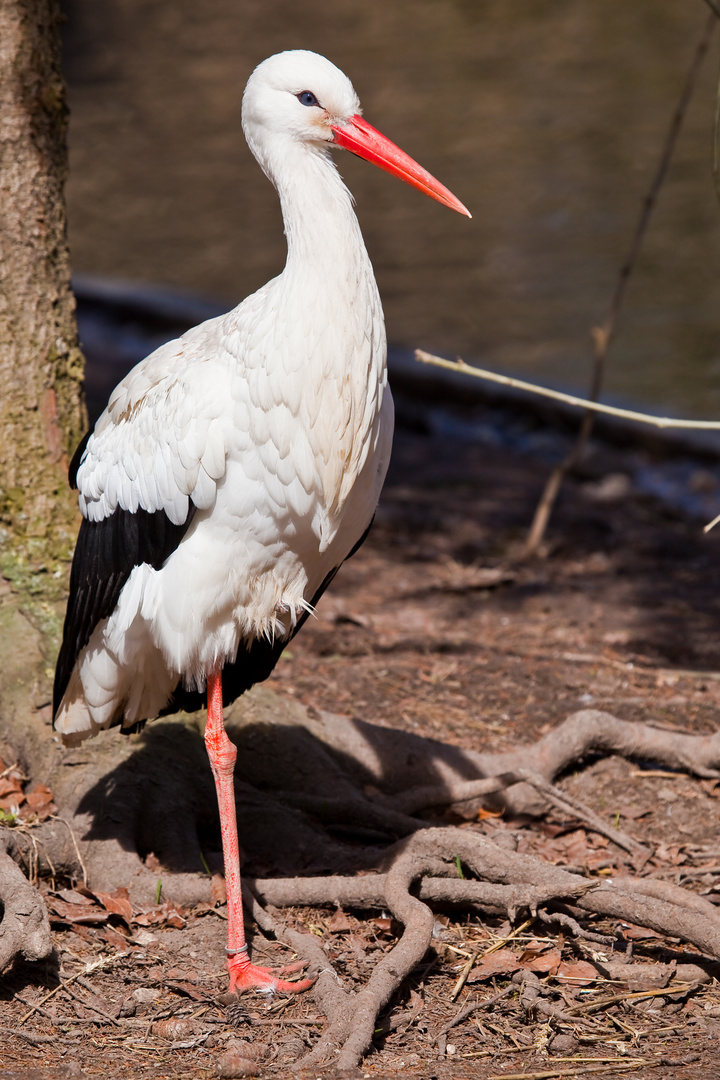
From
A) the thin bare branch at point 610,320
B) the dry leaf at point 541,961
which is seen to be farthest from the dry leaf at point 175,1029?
the thin bare branch at point 610,320

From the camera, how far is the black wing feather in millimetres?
3463

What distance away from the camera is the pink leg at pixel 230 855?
341 cm

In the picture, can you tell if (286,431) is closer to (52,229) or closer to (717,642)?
(52,229)

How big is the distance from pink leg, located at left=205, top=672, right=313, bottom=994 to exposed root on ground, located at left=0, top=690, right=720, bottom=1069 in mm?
145

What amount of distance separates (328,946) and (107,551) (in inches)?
53.9

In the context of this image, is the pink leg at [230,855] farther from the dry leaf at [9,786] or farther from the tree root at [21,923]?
the dry leaf at [9,786]

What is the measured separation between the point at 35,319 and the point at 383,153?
5.14 ft

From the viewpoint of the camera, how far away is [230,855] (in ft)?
11.8

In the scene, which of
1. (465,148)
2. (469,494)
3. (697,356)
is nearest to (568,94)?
(465,148)

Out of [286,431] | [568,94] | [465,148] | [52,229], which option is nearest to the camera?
[286,431]

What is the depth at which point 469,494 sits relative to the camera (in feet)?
25.7

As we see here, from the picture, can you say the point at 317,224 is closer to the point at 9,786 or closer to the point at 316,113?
the point at 316,113

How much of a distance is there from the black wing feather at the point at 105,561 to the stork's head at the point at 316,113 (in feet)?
3.51

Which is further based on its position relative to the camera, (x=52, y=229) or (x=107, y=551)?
(x=52, y=229)
